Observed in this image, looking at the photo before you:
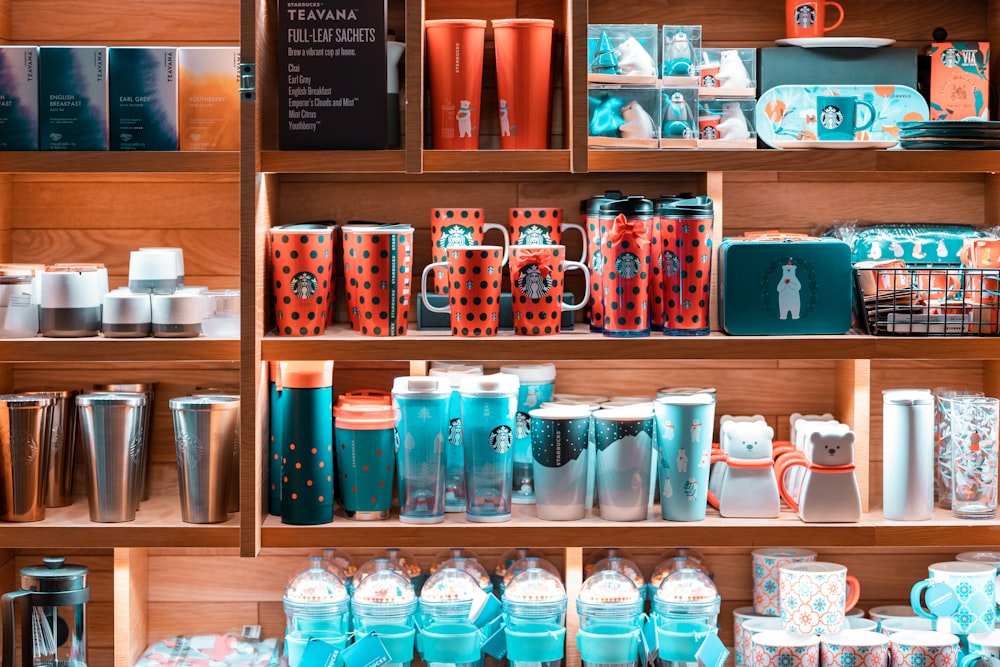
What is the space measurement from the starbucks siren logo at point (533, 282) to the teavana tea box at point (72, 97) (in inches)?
32.7

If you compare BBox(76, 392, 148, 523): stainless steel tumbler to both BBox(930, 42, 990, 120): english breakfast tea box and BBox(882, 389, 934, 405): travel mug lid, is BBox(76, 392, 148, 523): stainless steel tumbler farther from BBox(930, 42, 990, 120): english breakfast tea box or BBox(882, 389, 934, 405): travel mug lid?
BBox(930, 42, 990, 120): english breakfast tea box

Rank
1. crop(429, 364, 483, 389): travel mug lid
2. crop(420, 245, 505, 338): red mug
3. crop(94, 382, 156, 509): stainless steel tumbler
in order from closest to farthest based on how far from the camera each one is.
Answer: crop(420, 245, 505, 338): red mug, crop(94, 382, 156, 509): stainless steel tumbler, crop(429, 364, 483, 389): travel mug lid

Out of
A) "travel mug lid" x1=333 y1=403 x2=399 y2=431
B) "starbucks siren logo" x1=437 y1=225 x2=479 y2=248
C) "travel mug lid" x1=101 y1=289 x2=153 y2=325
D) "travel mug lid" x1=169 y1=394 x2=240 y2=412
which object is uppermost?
"starbucks siren logo" x1=437 y1=225 x2=479 y2=248

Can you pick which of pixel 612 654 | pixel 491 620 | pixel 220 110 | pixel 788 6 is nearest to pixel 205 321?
pixel 220 110

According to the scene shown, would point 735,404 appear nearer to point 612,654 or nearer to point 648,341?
point 648,341

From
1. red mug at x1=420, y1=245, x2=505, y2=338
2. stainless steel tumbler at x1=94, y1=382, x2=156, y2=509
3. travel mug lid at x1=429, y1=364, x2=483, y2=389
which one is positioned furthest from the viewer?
travel mug lid at x1=429, y1=364, x2=483, y2=389

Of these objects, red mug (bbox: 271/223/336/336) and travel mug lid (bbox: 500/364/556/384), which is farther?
travel mug lid (bbox: 500/364/556/384)

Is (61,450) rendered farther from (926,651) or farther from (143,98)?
(926,651)

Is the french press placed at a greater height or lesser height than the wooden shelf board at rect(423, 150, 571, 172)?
lesser

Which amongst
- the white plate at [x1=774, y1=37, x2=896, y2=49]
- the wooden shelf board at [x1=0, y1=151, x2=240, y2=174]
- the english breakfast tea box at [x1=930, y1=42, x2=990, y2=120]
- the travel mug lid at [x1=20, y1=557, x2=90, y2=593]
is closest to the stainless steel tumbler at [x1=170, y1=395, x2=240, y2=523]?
the travel mug lid at [x1=20, y1=557, x2=90, y2=593]

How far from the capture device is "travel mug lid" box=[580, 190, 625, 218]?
2.10 m

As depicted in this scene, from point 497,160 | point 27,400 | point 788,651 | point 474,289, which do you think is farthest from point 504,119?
point 788,651

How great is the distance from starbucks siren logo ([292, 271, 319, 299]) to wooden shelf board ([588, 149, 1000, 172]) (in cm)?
57

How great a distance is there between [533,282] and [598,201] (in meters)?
0.21
